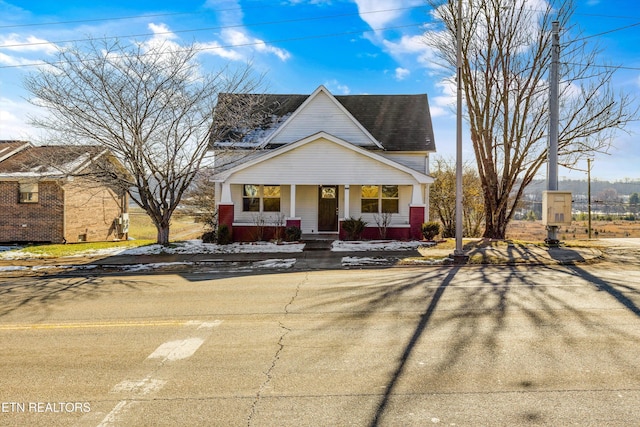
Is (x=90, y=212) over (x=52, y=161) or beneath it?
beneath

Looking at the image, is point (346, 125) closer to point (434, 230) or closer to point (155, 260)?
point (434, 230)

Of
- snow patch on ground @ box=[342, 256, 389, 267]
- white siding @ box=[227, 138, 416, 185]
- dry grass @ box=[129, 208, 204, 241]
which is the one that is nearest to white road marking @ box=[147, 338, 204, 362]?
snow patch on ground @ box=[342, 256, 389, 267]

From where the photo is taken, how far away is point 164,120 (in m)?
16.3

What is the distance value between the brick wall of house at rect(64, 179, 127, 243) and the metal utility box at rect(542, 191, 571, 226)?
19.3m

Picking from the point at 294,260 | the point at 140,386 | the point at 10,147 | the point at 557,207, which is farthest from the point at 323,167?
the point at 10,147

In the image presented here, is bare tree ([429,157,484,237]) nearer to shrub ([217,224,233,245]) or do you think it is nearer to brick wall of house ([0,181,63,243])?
shrub ([217,224,233,245])

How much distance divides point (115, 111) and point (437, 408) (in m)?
16.1

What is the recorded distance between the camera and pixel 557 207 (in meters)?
14.3

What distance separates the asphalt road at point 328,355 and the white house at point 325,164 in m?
9.72

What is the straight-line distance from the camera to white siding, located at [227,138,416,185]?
1859cm

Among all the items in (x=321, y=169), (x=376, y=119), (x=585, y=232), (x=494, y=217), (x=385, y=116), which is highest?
(x=385, y=116)

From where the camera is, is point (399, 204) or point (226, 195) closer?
point (226, 195)

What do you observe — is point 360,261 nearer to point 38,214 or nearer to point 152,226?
point 38,214

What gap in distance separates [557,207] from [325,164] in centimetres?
937
